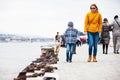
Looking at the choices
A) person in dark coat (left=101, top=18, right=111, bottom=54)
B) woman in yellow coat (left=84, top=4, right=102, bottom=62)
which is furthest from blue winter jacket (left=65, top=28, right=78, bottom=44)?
person in dark coat (left=101, top=18, right=111, bottom=54)

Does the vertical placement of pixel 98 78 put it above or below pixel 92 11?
below

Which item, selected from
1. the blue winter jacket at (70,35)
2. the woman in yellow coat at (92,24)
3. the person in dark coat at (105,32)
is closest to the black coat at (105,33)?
the person in dark coat at (105,32)

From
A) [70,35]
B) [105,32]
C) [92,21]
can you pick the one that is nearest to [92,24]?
[92,21]

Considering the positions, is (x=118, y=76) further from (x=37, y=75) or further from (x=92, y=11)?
(x=92, y=11)

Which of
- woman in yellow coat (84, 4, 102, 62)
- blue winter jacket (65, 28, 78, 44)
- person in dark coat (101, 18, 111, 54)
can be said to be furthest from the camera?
person in dark coat (101, 18, 111, 54)

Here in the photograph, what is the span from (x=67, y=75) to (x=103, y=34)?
961 cm

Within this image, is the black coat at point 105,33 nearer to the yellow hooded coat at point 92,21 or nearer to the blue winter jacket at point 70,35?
the blue winter jacket at point 70,35

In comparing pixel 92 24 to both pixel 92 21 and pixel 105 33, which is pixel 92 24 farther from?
pixel 105 33

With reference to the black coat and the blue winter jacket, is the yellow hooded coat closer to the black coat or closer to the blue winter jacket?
the blue winter jacket

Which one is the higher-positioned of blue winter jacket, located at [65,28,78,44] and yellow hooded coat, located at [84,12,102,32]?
yellow hooded coat, located at [84,12,102,32]

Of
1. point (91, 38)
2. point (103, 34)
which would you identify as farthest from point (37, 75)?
point (103, 34)

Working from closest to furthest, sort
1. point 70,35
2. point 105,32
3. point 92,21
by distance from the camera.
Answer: point 92,21 → point 70,35 → point 105,32

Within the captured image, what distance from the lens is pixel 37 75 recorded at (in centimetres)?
1141

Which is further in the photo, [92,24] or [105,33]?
[105,33]
